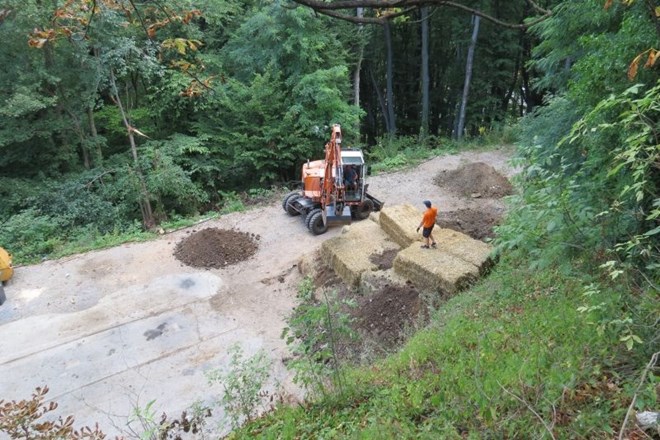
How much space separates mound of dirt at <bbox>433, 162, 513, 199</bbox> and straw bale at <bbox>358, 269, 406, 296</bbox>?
20.6ft

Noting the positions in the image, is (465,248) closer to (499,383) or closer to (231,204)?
(499,383)

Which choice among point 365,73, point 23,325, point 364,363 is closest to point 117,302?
point 23,325

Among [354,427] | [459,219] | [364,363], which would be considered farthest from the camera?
[459,219]

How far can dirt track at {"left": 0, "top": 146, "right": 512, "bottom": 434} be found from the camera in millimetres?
7141

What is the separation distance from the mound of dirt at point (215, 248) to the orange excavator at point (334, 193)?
1.59m

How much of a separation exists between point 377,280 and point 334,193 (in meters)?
3.09

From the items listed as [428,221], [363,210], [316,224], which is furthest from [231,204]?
[428,221]

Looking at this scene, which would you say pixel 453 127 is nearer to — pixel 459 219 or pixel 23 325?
pixel 459 219

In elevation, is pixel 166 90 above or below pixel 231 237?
above

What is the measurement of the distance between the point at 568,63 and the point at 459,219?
423 cm

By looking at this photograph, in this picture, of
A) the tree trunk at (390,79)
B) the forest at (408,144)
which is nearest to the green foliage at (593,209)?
the forest at (408,144)

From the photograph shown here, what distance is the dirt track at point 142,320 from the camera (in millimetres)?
7141

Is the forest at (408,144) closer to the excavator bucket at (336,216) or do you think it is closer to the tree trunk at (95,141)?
the tree trunk at (95,141)

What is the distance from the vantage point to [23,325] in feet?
29.1
